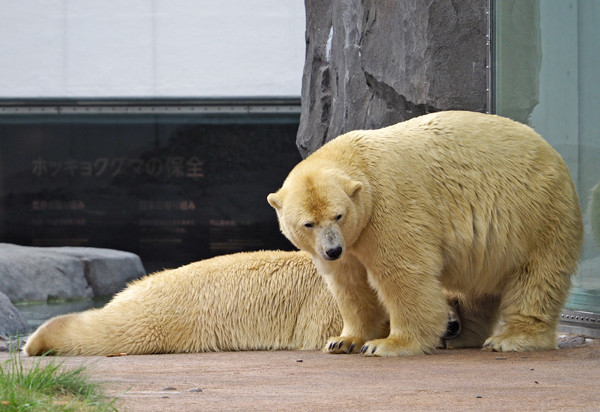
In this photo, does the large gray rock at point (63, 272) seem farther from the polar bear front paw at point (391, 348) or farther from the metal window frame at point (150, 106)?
the polar bear front paw at point (391, 348)

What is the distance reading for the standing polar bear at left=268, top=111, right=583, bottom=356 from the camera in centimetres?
473

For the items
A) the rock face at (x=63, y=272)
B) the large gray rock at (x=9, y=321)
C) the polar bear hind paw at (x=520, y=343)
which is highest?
the polar bear hind paw at (x=520, y=343)

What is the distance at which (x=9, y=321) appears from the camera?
6.91m

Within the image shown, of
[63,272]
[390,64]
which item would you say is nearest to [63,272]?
[63,272]

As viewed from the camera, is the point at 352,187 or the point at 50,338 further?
the point at 50,338

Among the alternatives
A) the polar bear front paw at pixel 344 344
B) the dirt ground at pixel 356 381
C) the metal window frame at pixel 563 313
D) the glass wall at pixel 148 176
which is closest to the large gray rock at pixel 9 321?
the dirt ground at pixel 356 381

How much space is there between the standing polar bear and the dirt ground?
27 cm

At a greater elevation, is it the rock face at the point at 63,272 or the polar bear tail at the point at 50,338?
the polar bear tail at the point at 50,338

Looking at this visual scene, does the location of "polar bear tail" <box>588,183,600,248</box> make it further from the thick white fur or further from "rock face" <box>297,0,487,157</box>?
the thick white fur

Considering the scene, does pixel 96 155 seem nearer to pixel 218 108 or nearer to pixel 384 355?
pixel 218 108

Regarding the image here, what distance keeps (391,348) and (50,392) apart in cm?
218

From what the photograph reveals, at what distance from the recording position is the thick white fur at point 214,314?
5371 millimetres

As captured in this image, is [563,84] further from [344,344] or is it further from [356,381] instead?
[356,381]

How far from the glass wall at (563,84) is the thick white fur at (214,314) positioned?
1862 millimetres
